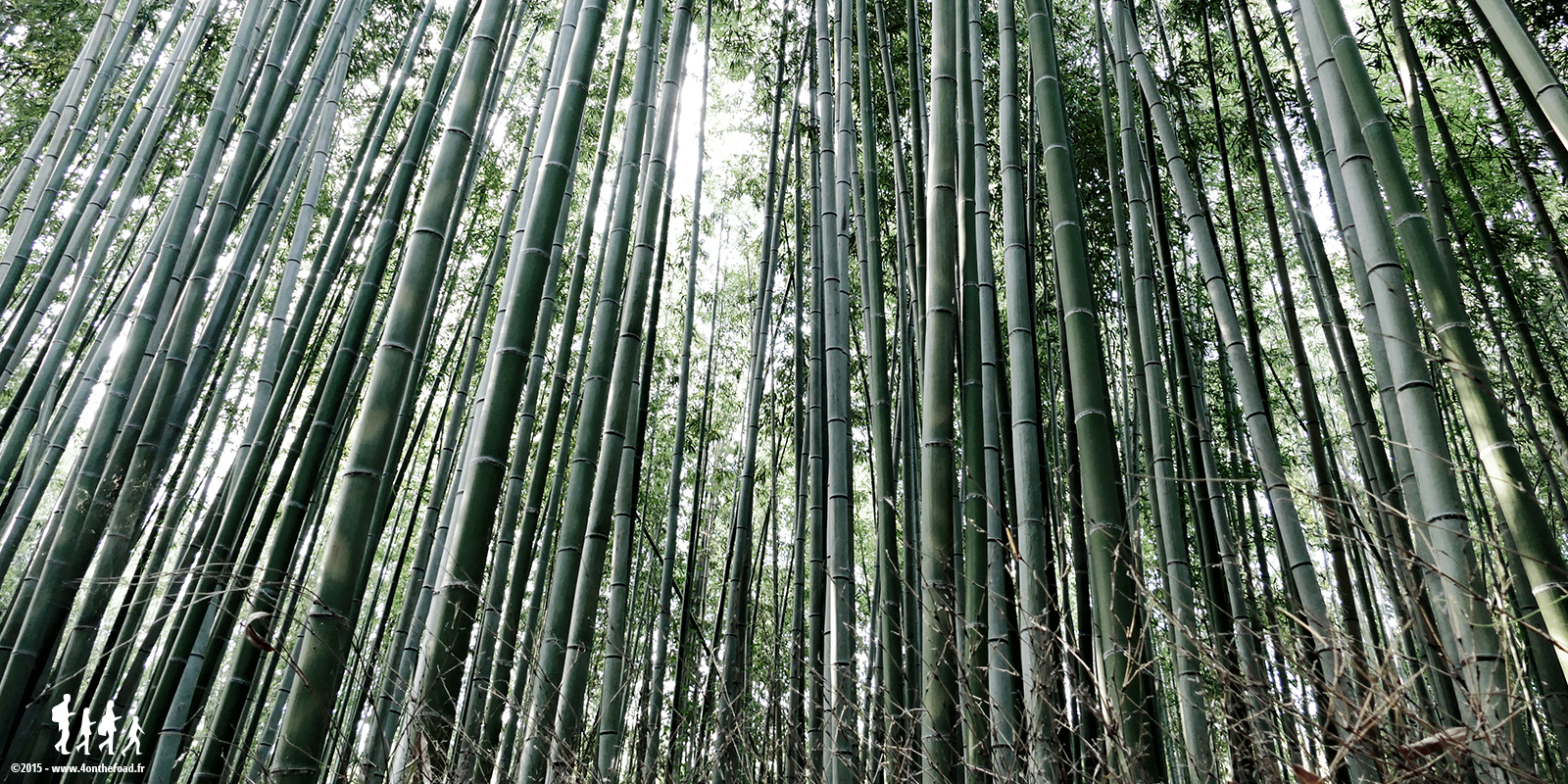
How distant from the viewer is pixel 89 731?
1894mm

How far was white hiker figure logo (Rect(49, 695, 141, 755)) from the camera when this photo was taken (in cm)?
185

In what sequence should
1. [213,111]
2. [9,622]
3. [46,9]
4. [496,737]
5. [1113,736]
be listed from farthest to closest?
[46,9] < [213,111] < [9,622] < [496,737] < [1113,736]

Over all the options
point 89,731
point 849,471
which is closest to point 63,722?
point 89,731

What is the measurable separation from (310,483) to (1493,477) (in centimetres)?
212

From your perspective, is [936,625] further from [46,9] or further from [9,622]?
[46,9]

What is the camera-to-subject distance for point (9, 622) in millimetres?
2010

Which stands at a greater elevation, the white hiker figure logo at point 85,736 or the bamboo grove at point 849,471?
the bamboo grove at point 849,471

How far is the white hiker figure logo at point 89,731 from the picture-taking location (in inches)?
73.0

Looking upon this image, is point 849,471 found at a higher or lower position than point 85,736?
higher

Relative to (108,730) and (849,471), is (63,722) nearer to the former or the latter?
(108,730)

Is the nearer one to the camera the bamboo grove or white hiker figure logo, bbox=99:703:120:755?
the bamboo grove

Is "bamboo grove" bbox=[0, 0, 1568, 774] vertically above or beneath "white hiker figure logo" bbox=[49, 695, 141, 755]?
above

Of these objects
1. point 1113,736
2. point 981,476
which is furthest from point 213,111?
point 1113,736

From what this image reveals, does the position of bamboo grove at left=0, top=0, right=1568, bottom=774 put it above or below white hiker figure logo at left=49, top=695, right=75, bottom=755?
above
